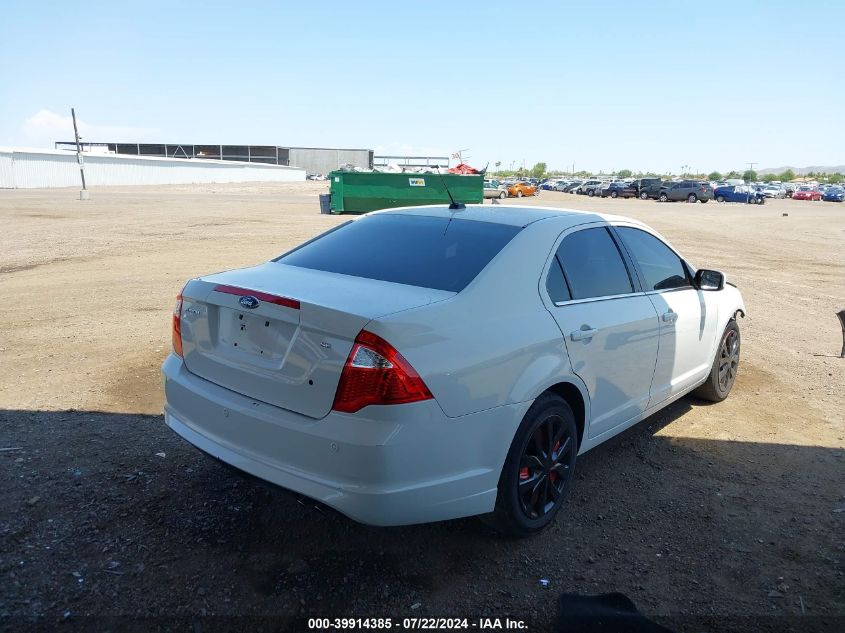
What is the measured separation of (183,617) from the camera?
111 inches

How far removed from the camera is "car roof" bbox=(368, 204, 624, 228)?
4001 millimetres

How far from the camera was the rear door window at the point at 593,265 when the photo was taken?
3.87 metres

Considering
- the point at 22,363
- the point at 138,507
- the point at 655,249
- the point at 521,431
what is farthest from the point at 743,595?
the point at 22,363

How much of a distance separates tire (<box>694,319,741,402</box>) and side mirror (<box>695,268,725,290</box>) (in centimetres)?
61

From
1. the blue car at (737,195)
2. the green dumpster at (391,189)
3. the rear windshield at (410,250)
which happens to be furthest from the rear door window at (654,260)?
the blue car at (737,195)

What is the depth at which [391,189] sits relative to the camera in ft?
78.0

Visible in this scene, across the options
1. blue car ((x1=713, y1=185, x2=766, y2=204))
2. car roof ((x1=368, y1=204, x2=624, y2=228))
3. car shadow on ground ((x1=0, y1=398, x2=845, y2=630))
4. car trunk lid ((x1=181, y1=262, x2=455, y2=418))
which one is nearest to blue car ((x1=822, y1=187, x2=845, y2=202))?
blue car ((x1=713, y1=185, x2=766, y2=204))

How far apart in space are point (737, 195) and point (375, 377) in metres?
59.9

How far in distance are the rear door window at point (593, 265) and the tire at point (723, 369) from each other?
5.74 feet

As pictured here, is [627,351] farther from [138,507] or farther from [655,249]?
[138,507]

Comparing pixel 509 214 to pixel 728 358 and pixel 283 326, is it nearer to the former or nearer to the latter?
pixel 283 326

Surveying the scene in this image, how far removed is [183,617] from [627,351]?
2.78 m

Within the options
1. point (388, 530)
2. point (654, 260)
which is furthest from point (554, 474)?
point (654, 260)

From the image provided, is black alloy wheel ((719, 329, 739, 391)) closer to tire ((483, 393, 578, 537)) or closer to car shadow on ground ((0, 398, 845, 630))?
car shadow on ground ((0, 398, 845, 630))
